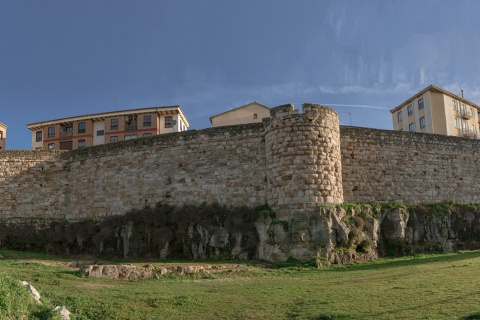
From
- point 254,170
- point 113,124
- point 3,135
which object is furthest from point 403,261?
point 3,135

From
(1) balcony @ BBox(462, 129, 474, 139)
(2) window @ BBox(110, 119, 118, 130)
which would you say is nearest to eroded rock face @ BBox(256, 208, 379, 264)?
(2) window @ BBox(110, 119, 118, 130)

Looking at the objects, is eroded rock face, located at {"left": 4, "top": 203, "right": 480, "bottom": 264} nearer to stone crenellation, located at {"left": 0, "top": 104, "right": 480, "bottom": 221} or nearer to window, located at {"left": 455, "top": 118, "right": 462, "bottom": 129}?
stone crenellation, located at {"left": 0, "top": 104, "right": 480, "bottom": 221}

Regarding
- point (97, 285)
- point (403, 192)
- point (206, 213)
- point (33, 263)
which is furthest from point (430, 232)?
point (33, 263)

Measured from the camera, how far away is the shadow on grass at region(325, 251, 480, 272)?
747 inches

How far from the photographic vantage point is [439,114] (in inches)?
2138

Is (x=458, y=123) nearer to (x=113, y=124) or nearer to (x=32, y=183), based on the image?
(x=113, y=124)

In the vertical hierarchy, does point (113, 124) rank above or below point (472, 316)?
above

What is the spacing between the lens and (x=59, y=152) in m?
27.4

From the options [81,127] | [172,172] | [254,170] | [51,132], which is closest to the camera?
[254,170]

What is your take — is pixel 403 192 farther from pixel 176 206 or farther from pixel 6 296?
pixel 6 296

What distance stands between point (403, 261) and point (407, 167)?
5714 millimetres

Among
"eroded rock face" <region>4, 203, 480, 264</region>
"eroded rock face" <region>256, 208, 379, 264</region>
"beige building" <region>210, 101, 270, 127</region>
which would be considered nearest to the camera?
"eroded rock face" <region>256, 208, 379, 264</region>

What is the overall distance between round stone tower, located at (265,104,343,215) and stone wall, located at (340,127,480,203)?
201 centimetres

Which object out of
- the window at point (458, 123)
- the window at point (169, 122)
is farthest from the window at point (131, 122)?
the window at point (458, 123)
